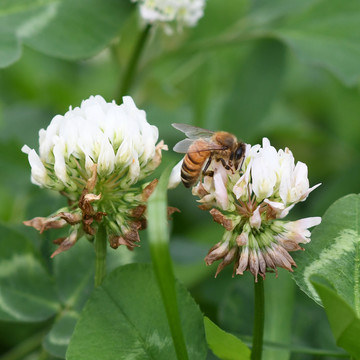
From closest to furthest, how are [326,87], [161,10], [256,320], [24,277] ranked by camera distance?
[256,320] → [24,277] → [161,10] → [326,87]

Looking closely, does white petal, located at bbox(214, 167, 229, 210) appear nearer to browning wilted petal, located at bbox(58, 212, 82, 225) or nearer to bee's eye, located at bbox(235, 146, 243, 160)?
bee's eye, located at bbox(235, 146, 243, 160)

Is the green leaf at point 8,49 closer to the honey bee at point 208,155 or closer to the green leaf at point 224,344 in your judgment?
the honey bee at point 208,155

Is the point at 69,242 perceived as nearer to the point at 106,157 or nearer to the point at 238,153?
the point at 106,157

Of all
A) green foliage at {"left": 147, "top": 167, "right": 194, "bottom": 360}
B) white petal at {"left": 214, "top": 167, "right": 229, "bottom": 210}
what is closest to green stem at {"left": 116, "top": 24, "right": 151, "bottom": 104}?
white petal at {"left": 214, "top": 167, "right": 229, "bottom": 210}

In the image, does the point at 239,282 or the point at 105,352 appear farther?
the point at 239,282

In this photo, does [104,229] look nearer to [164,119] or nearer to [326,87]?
[164,119]

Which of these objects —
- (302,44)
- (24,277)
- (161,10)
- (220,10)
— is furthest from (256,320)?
(220,10)
